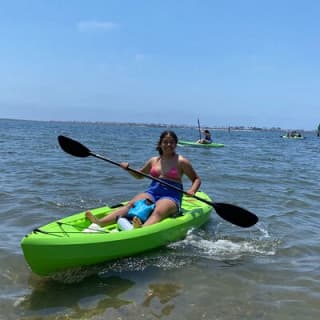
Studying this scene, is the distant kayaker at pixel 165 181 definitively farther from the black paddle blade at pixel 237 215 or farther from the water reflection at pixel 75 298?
the water reflection at pixel 75 298

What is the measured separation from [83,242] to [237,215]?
101 inches

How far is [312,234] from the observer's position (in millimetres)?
7516

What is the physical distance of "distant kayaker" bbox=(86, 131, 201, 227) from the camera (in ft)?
21.0

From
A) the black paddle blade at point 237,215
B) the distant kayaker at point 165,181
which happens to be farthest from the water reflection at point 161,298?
the black paddle blade at point 237,215

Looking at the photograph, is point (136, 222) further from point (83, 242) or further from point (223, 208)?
point (223, 208)

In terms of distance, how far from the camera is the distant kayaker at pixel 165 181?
6.40 m

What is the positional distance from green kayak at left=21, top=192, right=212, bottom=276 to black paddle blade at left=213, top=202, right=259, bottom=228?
Answer: 1.86 feet

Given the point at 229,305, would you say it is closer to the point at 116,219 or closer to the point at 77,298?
the point at 77,298

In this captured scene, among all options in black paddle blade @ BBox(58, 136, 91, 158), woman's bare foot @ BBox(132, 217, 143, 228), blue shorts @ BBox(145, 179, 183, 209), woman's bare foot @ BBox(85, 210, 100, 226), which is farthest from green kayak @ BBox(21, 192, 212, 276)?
black paddle blade @ BBox(58, 136, 91, 158)

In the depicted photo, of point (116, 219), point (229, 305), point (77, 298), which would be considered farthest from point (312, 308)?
point (116, 219)

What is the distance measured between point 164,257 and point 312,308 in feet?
6.50

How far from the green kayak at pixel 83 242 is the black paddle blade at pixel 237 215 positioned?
57cm

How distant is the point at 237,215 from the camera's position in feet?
22.2

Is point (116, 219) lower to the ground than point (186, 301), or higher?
higher
